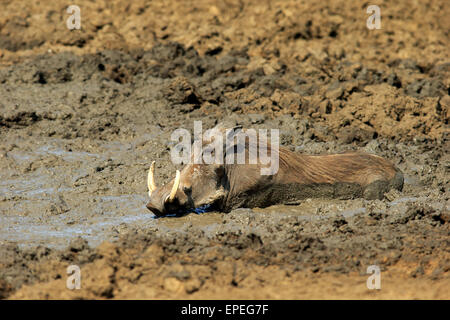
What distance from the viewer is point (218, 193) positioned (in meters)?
6.54

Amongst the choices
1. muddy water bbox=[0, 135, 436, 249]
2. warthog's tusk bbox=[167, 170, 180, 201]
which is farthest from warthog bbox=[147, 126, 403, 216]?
muddy water bbox=[0, 135, 436, 249]

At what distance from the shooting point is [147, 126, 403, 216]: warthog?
648 centimetres

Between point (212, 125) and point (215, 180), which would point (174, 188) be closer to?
point (215, 180)

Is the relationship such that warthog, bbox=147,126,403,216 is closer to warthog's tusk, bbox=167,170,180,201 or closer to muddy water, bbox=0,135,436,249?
warthog's tusk, bbox=167,170,180,201

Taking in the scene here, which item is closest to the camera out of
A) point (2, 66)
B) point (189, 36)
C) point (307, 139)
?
point (307, 139)

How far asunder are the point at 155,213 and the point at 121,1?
769 cm

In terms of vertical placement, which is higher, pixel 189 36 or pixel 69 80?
pixel 189 36

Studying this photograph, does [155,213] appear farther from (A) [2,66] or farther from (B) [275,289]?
(A) [2,66]

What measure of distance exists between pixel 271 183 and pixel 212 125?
7.94ft

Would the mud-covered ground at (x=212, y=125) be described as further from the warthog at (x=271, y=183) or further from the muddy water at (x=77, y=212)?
the warthog at (x=271, y=183)

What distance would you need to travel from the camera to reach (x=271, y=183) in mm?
6598

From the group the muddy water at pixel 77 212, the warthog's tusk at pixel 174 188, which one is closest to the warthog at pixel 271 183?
the warthog's tusk at pixel 174 188

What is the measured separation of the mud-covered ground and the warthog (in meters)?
0.14

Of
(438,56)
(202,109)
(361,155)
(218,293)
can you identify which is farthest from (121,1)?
(218,293)
